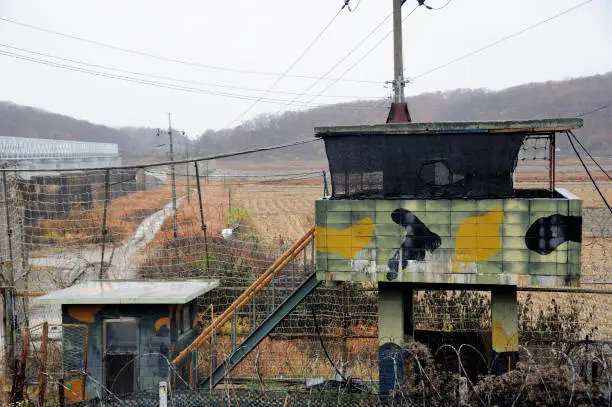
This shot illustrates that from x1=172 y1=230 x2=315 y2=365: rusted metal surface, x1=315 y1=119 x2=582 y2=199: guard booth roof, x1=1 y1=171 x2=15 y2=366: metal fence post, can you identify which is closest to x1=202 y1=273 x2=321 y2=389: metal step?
x1=172 y1=230 x2=315 y2=365: rusted metal surface

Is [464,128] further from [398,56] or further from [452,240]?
[398,56]

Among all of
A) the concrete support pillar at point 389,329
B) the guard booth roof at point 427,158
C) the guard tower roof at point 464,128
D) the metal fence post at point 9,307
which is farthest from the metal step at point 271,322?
the metal fence post at point 9,307

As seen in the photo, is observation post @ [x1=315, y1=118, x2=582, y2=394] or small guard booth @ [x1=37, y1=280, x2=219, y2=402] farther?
small guard booth @ [x1=37, y1=280, x2=219, y2=402]

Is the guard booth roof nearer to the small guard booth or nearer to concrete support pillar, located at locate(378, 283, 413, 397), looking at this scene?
concrete support pillar, located at locate(378, 283, 413, 397)

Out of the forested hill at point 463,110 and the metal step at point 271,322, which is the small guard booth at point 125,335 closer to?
the metal step at point 271,322

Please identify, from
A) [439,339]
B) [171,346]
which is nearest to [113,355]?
[171,346]

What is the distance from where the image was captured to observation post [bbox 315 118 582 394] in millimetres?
9359

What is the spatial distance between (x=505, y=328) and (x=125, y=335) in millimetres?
7434

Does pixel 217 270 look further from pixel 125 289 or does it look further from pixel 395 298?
pixel 395 298

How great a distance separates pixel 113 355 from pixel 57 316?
9.52 meters

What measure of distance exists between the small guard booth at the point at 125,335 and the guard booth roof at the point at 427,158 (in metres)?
4.32

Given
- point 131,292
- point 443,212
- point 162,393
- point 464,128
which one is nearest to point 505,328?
point 443,212

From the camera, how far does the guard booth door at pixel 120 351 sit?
482 inches

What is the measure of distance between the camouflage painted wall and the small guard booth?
3.64 meters
